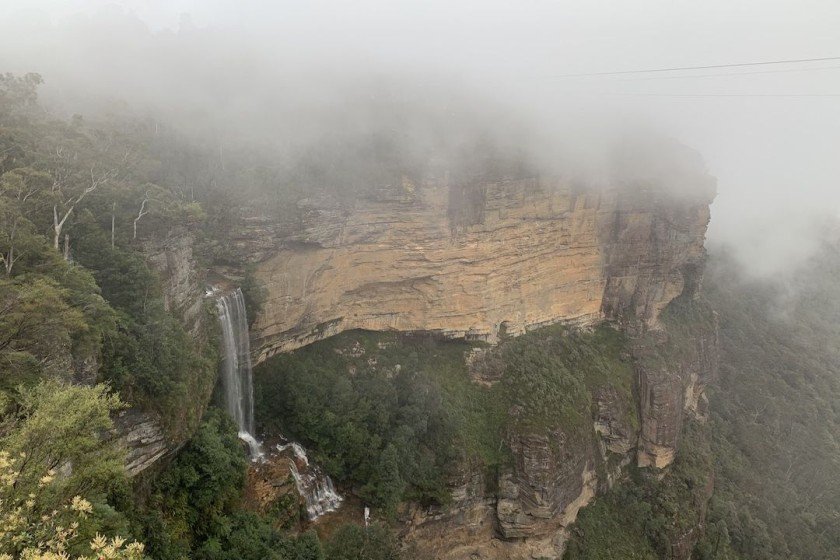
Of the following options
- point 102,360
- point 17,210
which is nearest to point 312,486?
point 102,360

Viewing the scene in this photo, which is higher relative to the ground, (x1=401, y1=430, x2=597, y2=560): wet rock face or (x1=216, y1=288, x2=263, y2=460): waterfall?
(x1=216, y1=288, x2=263, y2=460): waterfall

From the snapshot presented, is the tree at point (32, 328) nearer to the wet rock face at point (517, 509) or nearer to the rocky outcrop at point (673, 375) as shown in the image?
the wet rock face at point (517, 509)

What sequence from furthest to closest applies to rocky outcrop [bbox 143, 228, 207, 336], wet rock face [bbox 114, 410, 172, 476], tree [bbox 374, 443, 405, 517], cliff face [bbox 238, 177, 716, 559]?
cliff face [bbox 238, 177, 716, 559] → tree [bbox 374, 443, 405, 517] → rocky outcrop [bbox 143, 228, 207, 336] → wet rock face [bbox 114, 410, 172, 476]

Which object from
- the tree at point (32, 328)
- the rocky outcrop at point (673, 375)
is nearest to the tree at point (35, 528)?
the tree at point (32, 328)

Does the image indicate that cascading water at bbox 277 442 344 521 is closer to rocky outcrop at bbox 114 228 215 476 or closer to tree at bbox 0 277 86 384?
rocky outcrop at bbox 114 228 215 476

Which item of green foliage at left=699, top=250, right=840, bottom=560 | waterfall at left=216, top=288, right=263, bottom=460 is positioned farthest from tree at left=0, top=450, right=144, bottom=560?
green foliage at left=699, top=250, right=840, bottom=560

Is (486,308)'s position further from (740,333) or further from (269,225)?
(740,333)
